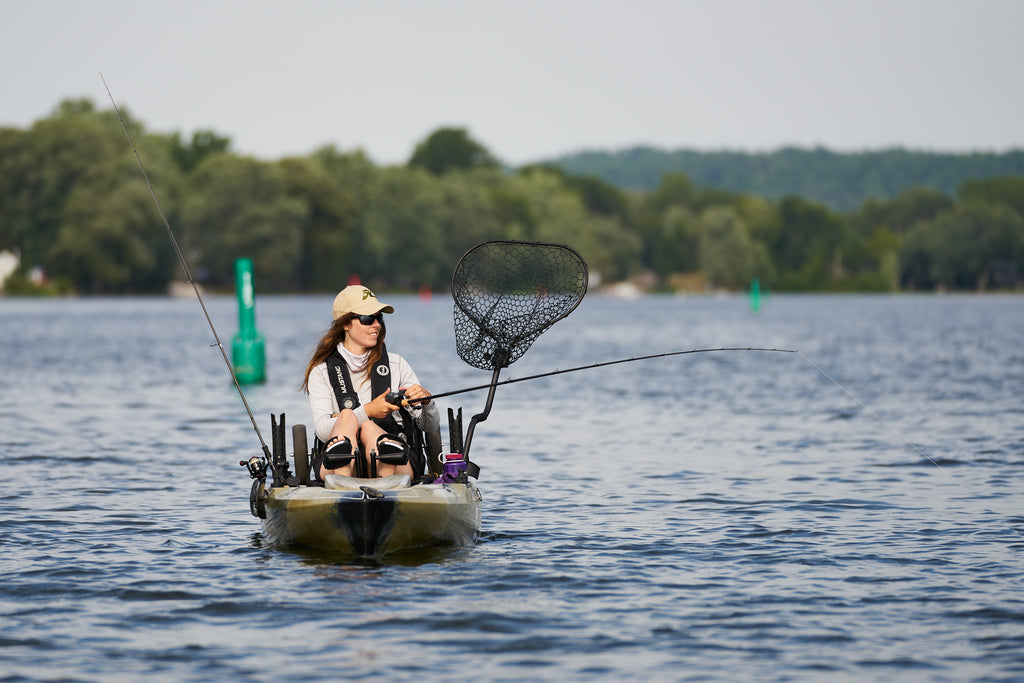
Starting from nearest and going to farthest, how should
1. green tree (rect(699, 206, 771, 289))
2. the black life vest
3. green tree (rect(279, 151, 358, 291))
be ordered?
the black life vest
green tree (rect(279, 151, 358, 291))
green tree (rect(699, 206, 771, 289))

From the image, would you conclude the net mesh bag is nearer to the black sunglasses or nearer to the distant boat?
the black sunglasses

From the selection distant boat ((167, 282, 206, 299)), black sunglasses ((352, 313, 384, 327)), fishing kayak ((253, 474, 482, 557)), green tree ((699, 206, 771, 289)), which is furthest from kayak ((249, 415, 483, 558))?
green tree ((699, 206, 771, 289))

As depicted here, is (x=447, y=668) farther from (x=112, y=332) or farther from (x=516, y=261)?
(x=112, y=332)

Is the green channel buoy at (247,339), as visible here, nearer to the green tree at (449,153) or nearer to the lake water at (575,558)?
the lake water at (575,558)

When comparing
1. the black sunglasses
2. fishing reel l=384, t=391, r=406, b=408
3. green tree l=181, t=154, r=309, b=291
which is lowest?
fishing reel l=384, t=391, r=406, b=408

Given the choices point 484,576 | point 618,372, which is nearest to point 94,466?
point 484,576

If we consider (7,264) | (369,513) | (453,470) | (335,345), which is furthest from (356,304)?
(7,264)

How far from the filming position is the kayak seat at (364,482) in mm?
9617

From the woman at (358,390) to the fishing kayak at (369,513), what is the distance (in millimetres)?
254

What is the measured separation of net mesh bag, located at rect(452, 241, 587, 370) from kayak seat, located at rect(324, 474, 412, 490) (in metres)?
1.48

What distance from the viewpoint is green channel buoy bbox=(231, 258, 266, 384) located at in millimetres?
26219

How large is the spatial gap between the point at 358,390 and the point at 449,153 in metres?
169

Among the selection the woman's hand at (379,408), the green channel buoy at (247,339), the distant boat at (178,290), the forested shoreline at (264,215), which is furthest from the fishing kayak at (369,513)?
the distant boat at (178,290)

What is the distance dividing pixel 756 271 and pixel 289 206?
306 ft
